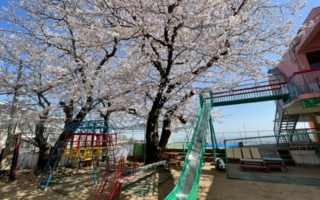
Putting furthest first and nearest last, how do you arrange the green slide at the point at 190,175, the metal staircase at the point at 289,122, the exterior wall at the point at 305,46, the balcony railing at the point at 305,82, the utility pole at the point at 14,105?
the metal staircase at the point at 289,122 → the exterior wall at the point at 305,46 → the balcony railing at the point at 305,82 → the utility pole at the point at 14,105 → the green slide at the point at 190,175

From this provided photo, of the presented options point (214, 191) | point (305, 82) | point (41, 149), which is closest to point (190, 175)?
point (214, 191)

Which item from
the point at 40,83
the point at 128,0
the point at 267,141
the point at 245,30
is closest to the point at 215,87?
the point at 245,30

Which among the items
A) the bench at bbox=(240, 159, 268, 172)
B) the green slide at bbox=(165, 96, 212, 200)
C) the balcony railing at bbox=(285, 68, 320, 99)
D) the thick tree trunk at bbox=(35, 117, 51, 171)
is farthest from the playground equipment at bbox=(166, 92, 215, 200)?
the thick tree trunk at bbox=(35, 117, 51, 171)

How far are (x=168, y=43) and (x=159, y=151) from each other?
554 cm

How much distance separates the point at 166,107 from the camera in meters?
8.50

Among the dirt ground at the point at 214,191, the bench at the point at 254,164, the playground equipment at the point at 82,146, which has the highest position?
the playground equipment at the point at 82,146

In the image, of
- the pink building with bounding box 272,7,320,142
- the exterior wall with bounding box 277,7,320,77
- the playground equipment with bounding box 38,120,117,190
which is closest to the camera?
the playground equipment with bounding box 38,120,117,190

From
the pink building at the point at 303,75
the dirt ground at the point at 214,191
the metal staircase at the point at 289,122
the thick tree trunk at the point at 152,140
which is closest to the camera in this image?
the dirt ground at the point at 214,191

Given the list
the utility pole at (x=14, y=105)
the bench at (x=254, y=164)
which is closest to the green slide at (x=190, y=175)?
the bench at (x=254, y=164)

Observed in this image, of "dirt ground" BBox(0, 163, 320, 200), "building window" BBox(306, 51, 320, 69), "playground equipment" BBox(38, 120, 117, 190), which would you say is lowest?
"dirt ground" BBox(0, 163, 320, 200)

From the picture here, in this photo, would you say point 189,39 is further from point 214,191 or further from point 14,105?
point 14,105

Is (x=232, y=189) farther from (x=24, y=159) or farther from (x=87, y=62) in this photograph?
(x=24, y=159)

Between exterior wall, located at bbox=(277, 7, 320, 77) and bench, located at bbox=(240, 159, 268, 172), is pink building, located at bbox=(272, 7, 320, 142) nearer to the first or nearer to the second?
exterior wall, located at bbox=(277, 7, 320, 77)

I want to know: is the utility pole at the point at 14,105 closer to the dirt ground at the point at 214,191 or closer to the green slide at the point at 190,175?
the dirt ground at the point at 214,191
